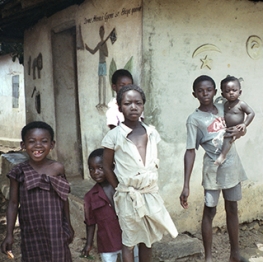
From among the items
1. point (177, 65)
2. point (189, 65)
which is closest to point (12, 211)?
point (177, 65)

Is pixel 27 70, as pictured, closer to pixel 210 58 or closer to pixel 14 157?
pixel 14 157

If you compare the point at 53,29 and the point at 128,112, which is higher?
the point at 53,29

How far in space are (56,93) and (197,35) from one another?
233 centimetres

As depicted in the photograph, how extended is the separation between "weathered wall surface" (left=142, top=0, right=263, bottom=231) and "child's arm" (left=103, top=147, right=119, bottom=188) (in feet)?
3.53

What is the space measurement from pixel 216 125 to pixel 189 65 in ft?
3.20

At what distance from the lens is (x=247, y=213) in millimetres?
4230

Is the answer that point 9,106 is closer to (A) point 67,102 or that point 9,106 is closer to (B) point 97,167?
(A) point 67,102

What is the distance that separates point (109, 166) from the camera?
249 cm

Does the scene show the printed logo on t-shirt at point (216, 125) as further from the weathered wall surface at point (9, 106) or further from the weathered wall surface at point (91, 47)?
the weathered wall surface at point (9, 106)

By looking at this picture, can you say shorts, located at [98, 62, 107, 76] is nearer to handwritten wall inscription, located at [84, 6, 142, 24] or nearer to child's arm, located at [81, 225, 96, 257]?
handwritten wall inscription, located at [84, 6, 142, 24]

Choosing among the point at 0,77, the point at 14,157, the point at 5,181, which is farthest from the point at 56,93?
the point at 0,77

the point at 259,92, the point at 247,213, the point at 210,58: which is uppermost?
the point at 210,58

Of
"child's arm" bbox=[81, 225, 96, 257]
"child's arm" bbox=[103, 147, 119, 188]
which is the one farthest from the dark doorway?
"child's arm" bbox=[103, 147, 119, 188]

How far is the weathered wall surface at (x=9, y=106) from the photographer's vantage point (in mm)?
11758
